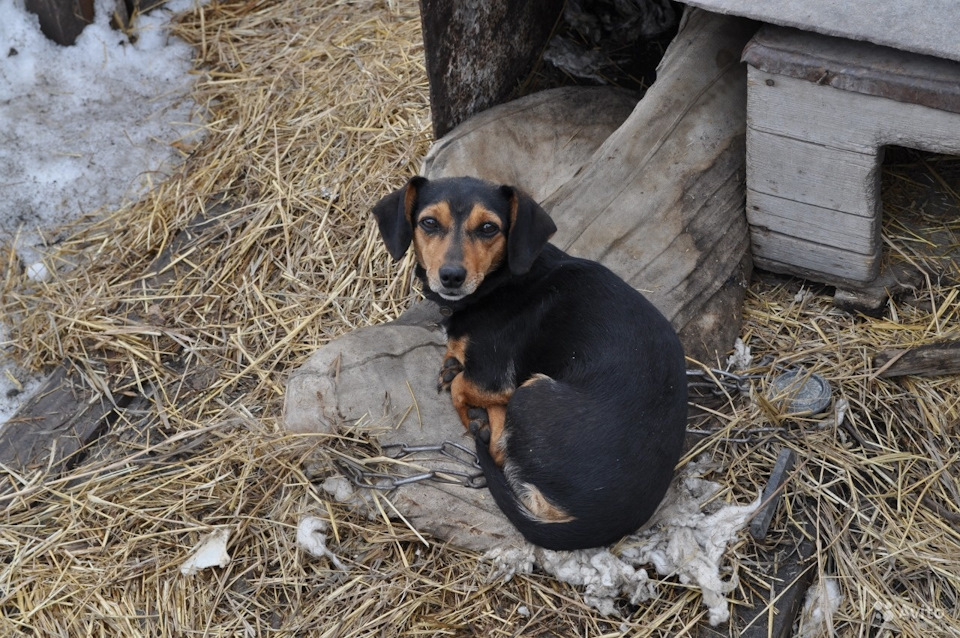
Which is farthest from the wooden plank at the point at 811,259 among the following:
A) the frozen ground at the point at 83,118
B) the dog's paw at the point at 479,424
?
the frozen ground at the point at 83,118

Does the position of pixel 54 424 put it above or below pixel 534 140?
below

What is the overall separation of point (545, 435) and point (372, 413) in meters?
0.79

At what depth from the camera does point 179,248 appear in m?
5.12

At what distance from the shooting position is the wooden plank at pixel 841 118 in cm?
371

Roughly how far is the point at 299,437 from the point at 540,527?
1051 millimetres

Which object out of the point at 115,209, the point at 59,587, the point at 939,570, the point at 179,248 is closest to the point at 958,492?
the point at 939,570

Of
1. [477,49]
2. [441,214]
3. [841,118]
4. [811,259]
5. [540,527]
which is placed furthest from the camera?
[477,49]

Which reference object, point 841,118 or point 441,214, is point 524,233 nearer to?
point 441,214

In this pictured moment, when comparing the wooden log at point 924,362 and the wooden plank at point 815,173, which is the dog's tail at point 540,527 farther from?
the wooden plank at point 815,173

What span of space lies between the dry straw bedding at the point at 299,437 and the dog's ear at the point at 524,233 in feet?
3.22

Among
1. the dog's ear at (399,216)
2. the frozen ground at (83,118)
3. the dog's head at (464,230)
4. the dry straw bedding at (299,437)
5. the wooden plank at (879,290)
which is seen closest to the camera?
the dry straw bedding at (299,437)

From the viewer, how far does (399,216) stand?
3.74 metres

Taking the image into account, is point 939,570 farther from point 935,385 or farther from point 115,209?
point 115,209

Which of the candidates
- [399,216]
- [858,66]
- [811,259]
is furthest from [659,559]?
[858,66]
